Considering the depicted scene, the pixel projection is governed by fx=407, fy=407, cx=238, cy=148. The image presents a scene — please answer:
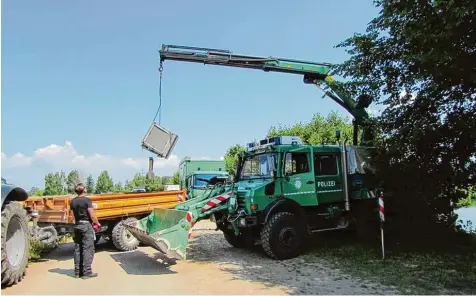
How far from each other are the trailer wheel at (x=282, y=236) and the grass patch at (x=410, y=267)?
637 millimetres

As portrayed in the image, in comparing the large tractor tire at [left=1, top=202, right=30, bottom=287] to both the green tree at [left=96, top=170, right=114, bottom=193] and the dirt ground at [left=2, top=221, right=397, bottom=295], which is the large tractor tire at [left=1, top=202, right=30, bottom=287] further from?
the green tree at [left=96, top=170, right=114, bottom=193]

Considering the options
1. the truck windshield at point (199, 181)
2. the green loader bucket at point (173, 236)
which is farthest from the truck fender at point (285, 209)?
the truck windshield at point (199, 181)

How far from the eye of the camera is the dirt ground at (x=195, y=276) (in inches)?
243

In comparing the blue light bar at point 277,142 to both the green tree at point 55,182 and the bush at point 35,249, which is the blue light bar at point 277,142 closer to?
the bush at point 35,249

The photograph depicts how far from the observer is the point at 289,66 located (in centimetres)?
1176

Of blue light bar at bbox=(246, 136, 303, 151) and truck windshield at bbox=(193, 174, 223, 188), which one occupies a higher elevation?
blue light bar at bbox=(246, 136, 303, 151)

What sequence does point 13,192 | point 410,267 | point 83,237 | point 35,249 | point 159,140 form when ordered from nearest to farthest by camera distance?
point 13,192
point 83,237
point 410,267
point 35,249
point 159,140

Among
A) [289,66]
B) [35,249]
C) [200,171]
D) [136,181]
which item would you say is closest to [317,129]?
[200,171]

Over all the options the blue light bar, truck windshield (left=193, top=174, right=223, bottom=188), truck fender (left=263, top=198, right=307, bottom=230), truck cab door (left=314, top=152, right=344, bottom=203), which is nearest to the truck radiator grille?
truck fender (left=263, top=198, right=307, bottom=230)

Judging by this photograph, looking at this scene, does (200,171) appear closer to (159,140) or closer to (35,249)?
(159,140)

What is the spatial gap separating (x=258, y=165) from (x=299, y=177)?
3.33ft

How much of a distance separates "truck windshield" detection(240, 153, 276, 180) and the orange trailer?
7.39ft

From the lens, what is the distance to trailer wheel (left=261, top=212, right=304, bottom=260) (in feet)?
27.5

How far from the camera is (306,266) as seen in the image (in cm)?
784
